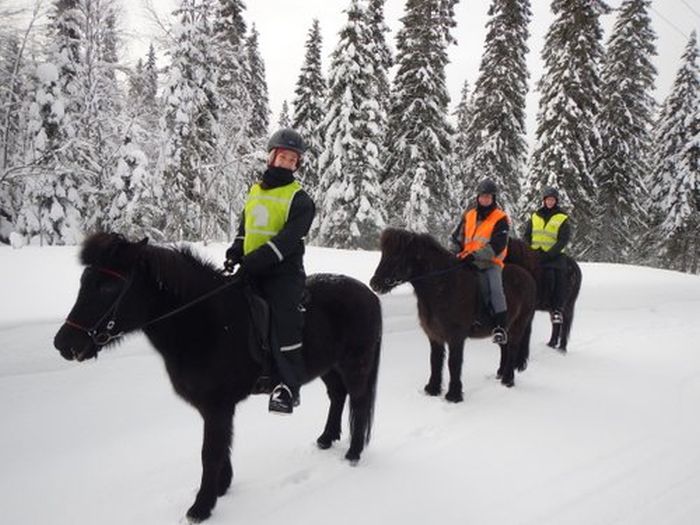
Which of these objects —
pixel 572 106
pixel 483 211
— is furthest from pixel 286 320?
pixel 572 106

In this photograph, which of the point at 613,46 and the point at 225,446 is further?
the point at 613,46

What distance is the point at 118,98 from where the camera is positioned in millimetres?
16906

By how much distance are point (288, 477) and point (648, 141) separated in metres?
32.0

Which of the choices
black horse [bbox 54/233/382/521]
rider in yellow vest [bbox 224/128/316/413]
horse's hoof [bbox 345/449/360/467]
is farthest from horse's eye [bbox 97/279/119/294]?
horse's hoof [bbox 345/449/360/467]

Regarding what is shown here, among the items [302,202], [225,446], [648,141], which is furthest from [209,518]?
[648,141]

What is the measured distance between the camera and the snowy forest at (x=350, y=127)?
1553 cm

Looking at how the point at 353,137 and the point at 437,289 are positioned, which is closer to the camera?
the point at 437,289

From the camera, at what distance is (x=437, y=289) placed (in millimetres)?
6105

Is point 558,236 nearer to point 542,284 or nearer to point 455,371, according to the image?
point 542,284

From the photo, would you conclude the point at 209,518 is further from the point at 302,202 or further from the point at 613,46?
the point at 613,46

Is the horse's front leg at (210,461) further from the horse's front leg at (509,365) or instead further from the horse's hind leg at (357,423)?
the horse's front leg at (509,365)

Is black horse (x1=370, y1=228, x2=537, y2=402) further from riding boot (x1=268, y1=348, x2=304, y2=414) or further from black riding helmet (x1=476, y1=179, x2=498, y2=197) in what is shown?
riding boot (x1=268, y1=348, x2=304, y2=414)

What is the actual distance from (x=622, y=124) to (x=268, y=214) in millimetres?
27075

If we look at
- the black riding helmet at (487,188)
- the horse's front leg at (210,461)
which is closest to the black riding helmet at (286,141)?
the horse's front leg at (210,461)
